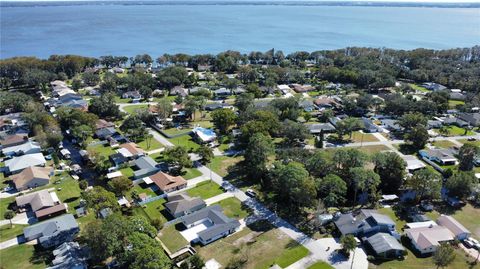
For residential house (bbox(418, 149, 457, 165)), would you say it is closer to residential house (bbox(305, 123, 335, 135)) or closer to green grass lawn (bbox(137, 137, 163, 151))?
residential house (bbox(305, 123, 335, 135))

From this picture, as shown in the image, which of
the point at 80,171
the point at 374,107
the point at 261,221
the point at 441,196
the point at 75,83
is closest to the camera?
the point at 261,221

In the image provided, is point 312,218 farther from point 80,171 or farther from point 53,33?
point 53,33

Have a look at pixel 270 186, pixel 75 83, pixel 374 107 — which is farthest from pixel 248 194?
pixel 75 83

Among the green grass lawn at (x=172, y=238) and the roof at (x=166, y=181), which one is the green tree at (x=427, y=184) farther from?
the roof at (x=166, y=181)

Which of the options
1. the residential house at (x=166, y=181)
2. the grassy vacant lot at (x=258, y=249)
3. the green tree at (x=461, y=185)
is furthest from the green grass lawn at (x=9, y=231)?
the green tree at (x=461, y=185)

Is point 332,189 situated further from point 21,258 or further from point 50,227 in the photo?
point 21,258

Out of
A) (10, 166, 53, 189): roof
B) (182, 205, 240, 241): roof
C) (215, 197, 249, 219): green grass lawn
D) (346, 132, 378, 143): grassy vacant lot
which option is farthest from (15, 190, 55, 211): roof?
(346, 132, 378, 143): grassy vacant lot

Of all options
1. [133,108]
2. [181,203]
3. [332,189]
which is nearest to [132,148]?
[181,203]
